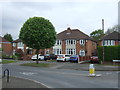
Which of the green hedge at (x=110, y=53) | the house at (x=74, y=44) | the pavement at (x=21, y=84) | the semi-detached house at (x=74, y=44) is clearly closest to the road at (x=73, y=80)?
the pavement at (x=21, y=84)

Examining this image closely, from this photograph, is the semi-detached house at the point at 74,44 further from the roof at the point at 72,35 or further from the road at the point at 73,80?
the road at the point at 73,80

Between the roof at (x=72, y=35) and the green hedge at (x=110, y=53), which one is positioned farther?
the roof at (x=72, y=35)

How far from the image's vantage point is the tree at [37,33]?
90.0 ft

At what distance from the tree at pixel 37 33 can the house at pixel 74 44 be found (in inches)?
854

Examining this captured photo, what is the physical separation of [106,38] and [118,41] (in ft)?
10.7

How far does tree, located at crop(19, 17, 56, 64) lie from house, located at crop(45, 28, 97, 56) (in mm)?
21701

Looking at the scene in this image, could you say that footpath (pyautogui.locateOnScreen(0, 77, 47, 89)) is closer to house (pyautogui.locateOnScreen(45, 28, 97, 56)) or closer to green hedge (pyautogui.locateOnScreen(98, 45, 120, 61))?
green hedge (pyautogui.locateOnScreen(98, 45, 120, 61))

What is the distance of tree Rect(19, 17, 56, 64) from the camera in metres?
27.4

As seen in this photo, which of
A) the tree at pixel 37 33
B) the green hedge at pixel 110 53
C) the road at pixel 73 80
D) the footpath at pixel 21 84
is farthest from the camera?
the green hedge at pixel 110 53

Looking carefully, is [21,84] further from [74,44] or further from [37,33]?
[74,44]

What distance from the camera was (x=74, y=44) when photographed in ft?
164


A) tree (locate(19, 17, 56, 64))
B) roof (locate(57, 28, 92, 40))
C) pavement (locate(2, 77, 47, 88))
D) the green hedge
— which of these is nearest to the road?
pavement (locate(2, 77, 47, 88))

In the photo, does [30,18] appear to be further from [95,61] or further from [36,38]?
[95,61]

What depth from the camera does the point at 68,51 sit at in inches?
2010
